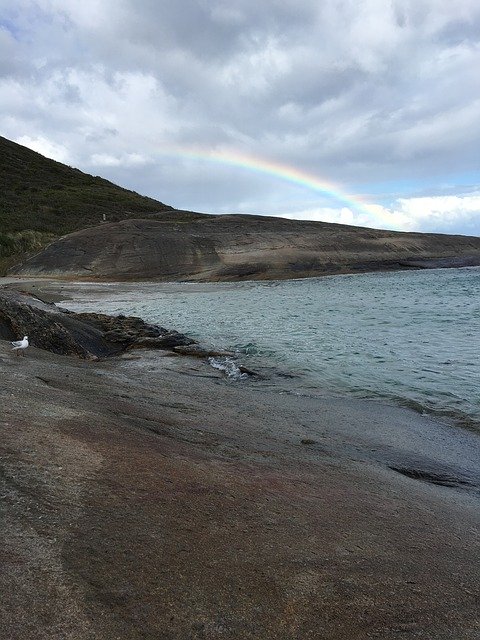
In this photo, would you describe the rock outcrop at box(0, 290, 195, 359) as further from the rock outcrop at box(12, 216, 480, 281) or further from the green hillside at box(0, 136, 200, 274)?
the green hillside at box(0, 136, 200, 274)

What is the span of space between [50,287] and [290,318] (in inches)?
815

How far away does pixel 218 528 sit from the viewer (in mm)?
3215

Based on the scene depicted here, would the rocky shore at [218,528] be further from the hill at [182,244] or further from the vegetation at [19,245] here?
the vegetation at [19,245]

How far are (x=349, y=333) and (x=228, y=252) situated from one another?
102ft

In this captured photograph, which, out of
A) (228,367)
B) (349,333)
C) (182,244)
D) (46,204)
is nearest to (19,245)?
(46,204)

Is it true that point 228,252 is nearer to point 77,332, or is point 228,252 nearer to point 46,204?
point 46,204

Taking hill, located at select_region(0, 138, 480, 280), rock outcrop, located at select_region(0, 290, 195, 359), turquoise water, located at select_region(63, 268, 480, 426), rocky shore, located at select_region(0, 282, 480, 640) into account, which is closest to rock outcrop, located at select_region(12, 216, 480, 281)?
hill, located at select_region(0, 138, 480, 280)

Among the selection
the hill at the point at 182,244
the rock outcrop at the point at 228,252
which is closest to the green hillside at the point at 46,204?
the hill at the point at 182,244

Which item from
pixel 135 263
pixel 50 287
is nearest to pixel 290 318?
pixel 50 287

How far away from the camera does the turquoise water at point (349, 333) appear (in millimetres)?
9391

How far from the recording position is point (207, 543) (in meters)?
3.01

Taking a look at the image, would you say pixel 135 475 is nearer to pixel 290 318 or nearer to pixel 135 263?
pixel 290 318

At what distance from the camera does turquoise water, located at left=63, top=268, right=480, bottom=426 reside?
9391mm

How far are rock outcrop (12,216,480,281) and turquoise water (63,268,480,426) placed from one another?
10.2 meters
